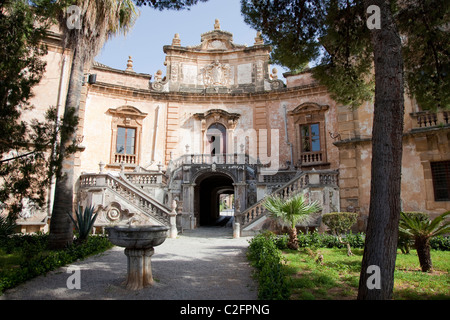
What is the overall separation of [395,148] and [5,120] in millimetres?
7325

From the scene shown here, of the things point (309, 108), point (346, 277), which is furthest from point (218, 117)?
point (346, 277)

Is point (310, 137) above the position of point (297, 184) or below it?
above

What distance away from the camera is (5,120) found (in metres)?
5.73

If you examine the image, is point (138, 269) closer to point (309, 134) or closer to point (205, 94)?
point (309, 134)

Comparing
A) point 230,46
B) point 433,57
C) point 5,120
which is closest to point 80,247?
point 5,120

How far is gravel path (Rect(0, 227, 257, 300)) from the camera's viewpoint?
487cm

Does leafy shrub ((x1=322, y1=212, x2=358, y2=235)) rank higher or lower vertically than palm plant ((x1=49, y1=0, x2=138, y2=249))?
lower

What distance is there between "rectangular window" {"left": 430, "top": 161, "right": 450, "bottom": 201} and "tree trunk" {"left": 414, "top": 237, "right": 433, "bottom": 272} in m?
6.60

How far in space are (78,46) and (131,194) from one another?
7111 millimetres

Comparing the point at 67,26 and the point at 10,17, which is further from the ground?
the point at 67,26

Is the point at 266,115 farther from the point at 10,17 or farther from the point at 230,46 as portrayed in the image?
the point at 10,17

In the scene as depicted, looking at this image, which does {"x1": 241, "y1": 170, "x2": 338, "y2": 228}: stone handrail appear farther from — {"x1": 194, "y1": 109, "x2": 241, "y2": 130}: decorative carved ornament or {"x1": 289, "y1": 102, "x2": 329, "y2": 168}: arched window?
{"x1": 194, "y1": 109, "x2": 241, "y2": 130}: decorative carved ornament

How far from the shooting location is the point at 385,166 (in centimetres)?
441

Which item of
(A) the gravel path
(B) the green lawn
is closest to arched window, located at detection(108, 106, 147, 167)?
(A) the gravel path
